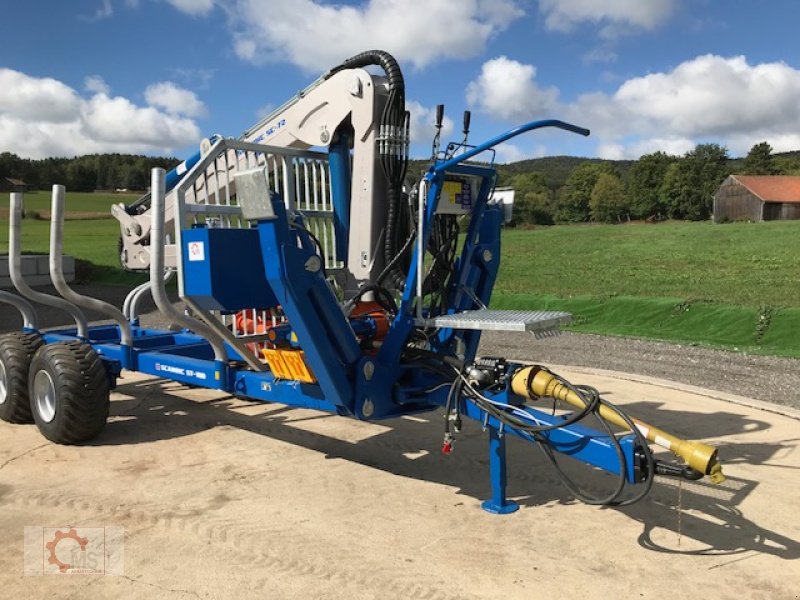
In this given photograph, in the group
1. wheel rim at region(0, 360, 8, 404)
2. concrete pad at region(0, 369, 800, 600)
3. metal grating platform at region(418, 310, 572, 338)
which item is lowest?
concrete pad at region(0, 369, 800, 600)

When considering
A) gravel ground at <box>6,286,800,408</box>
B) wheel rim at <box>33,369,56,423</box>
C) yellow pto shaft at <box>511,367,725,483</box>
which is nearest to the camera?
yellow pto shaft at <box>511,367,725,483</box>

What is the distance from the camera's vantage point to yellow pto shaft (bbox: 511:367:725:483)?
3629 mm

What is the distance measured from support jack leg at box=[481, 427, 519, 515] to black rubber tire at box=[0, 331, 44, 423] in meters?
4.10

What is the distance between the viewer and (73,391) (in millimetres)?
5727

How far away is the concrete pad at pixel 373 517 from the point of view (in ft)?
12.1

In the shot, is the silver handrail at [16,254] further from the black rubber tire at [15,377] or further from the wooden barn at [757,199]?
the wooden barn at [757,199]

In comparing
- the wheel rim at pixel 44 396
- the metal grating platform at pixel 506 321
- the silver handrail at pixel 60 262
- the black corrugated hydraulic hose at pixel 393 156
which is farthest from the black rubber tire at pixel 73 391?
the metal grating platform at pixel 506 321

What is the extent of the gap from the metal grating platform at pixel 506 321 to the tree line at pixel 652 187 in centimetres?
5934

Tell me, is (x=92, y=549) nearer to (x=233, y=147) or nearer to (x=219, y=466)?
(x=219, y=466)

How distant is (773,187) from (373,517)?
71.6 meters

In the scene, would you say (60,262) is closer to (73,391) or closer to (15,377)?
(73,391)

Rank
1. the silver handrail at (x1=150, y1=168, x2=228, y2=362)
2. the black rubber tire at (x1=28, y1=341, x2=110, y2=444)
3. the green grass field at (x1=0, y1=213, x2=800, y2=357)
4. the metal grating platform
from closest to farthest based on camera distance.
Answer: the metal grating platform < the silver handrail at (x1=150, y1=168, x2=228, y2=362) < the black rubber tire at (x1=28, y1=341, x2=110, y2=444) < the green grass field at (x1=0, y1=213, x2=800, y2=357)

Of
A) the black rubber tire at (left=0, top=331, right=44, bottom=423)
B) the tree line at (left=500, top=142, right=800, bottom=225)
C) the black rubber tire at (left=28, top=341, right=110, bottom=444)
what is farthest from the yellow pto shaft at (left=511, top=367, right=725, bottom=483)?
the tree line at (left=500, top=142, right=800, bottom=225)

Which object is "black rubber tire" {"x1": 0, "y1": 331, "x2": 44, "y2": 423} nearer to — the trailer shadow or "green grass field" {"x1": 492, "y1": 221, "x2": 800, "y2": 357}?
the trailer shadow
